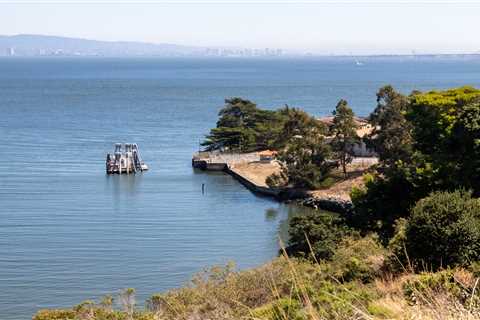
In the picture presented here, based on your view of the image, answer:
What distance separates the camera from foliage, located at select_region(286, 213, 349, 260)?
20.3 metres

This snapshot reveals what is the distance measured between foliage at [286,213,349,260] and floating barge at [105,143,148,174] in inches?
935

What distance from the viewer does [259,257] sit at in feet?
87.2

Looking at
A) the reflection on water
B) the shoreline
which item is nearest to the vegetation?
the shoreline

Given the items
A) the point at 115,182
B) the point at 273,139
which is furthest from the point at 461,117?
the point at 273,139

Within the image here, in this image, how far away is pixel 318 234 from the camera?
21953 mm

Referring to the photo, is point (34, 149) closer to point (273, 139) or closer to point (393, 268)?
point (273, 139)

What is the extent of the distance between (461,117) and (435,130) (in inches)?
180

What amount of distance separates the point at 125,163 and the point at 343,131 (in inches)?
528

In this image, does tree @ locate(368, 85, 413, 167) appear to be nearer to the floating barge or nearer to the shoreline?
the shoreline

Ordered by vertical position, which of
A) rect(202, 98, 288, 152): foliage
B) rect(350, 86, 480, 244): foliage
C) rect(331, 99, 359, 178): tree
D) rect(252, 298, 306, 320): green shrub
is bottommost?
rect(202, 98, 288, 152): foliage

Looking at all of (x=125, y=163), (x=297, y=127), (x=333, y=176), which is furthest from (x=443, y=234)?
(x=125, y=163)

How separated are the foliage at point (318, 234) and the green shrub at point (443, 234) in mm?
7283

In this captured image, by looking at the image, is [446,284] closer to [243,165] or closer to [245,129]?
[243,165]

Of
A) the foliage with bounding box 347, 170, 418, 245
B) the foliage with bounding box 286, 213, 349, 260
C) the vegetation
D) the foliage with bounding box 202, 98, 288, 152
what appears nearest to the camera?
the vegetation
